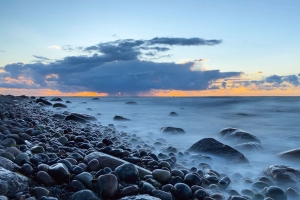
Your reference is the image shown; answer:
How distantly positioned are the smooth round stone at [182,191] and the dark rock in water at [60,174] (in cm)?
110

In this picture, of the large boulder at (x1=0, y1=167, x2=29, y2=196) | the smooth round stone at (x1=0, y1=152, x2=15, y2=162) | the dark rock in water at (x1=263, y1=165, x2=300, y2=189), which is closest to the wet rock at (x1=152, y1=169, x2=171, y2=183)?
the large boulder at (x1=0, y1=167, x2=29, y2=196)

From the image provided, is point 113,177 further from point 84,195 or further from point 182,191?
point 182,191

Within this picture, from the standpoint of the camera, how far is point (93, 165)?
128 inches

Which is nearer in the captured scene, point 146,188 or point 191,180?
point 146,188

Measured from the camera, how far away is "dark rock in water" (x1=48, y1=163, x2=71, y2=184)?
2.77 meters

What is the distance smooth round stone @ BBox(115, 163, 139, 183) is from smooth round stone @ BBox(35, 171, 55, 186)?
Answer: 676 millimetres

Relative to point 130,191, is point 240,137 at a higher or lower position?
lower

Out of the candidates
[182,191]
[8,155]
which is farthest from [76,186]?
[182,191]

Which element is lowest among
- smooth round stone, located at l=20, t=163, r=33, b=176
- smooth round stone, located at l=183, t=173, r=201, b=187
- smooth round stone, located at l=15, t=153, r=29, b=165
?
smooth round stone, located at l=183, t=173, r=201, b=187

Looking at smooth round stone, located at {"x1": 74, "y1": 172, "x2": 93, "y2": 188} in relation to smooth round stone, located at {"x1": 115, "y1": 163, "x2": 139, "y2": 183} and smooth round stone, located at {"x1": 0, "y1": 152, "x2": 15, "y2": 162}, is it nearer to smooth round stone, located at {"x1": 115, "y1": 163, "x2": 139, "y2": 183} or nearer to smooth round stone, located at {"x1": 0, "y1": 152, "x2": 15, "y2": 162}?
smooth round stone, located at {"x1": 115, "y1": 163, "x2": 139, "y2": 183}

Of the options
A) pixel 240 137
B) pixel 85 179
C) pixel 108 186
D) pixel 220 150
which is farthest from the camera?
pixel 240 137

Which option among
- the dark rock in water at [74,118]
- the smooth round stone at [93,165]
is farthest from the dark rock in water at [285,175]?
→ the dark rock in water at [74,118]

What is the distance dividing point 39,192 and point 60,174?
35 centimetres

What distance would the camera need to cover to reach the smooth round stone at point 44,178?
2693 mm
